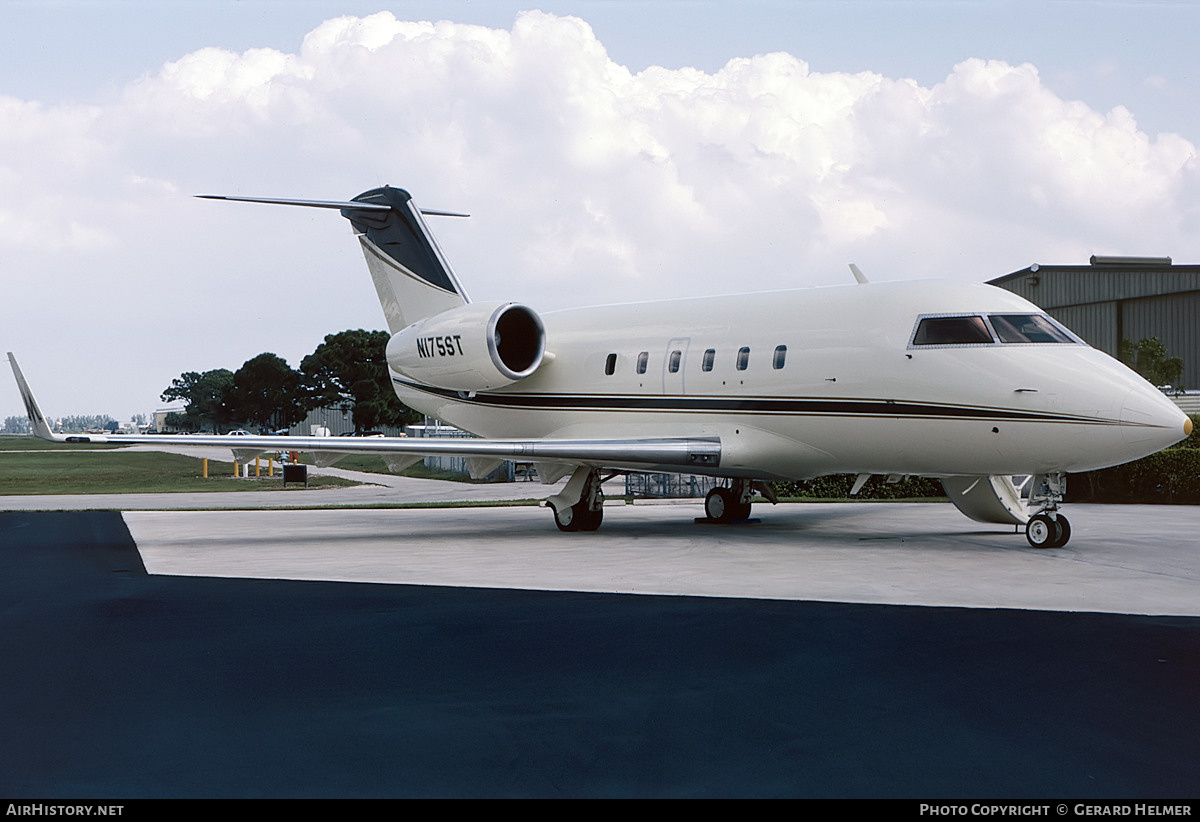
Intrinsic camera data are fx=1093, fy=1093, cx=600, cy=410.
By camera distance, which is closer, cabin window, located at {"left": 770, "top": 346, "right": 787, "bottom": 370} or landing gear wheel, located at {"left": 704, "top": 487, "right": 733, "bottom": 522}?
cabin window, located at {"left": 770, "top": 346, "right": 787, "bottom": 370}

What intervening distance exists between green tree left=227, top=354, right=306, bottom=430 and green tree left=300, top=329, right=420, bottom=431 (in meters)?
2.59

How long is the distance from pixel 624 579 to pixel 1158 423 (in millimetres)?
5797

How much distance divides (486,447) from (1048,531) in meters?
7.21

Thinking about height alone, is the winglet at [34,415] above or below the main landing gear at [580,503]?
above

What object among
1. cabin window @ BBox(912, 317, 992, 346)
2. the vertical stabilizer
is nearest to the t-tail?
the vertical stabilizer

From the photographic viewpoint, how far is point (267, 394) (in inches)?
3676

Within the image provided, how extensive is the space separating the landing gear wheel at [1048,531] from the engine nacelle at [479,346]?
7.98 metres

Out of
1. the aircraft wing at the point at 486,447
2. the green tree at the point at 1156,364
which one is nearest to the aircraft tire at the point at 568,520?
the aircraft wing at the point at 486,447

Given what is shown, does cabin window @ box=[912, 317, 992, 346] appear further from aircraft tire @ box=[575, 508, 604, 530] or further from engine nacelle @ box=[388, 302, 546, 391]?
engine nacelle @ box=[388, 302, 546, 391]

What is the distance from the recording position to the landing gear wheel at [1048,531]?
494 inches

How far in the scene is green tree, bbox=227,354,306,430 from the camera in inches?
3612

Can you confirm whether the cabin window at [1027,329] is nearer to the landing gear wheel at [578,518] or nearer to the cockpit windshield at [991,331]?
the cockpit windshield at [991,331]
